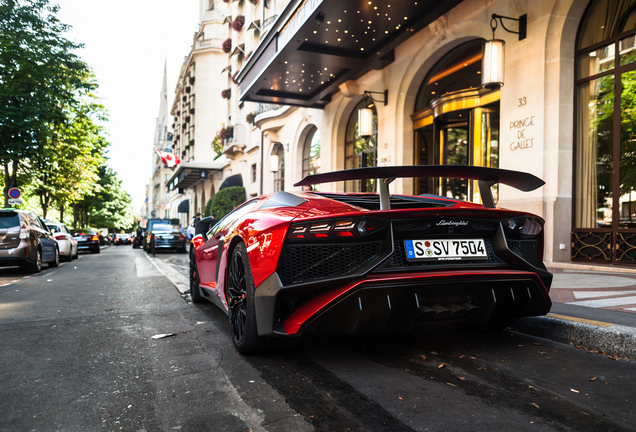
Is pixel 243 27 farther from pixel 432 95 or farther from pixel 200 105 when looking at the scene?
pixel 432 95

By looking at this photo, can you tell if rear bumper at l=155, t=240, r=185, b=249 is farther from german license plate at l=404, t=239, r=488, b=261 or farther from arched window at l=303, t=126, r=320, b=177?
german license plate at l=404, t=239, r=488, b=261

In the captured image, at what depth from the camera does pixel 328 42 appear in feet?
39.0

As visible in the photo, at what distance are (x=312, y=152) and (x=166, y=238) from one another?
24.4 feet

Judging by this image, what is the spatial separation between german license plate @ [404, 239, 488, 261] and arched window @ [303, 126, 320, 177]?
1639cm

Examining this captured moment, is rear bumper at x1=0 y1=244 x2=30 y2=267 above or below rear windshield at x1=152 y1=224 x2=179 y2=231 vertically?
below

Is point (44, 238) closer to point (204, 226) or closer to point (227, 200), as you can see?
point (204, 226)

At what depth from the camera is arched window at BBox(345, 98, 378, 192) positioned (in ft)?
48.4

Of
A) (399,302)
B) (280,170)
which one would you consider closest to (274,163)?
(280,170)

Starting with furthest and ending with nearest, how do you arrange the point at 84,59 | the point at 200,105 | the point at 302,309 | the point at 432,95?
the point at 200,105 → the point at 84,59 → the point at 432,95 → the point at 302,309

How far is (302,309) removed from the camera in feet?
9.40

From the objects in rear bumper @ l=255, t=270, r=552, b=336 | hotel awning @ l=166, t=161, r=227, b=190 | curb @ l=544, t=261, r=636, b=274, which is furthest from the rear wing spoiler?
hotel awning @ l=166, t=161, r=227, b=190

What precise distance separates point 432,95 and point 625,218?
6196mm

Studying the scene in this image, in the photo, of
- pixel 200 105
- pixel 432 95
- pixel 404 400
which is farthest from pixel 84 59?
pixel 200 105

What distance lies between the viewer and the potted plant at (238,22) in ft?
98.5
